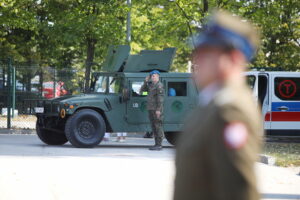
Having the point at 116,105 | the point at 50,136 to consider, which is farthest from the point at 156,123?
the point at 50,136

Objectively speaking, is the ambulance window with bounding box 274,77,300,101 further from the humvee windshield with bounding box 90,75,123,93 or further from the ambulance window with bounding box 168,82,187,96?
the humvee windshield with bounding box 90,75,123,93

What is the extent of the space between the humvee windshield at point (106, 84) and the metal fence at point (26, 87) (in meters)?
4.76

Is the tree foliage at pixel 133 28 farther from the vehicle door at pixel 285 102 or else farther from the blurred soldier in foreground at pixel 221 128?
the blurred soldier in foreground at pixel 221 128

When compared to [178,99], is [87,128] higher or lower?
lower

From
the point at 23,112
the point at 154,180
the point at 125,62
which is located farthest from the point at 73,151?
the point at 23,112

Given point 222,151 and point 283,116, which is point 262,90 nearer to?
point 283,116

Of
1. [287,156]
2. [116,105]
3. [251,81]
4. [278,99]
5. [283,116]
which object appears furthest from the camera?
[278,99]

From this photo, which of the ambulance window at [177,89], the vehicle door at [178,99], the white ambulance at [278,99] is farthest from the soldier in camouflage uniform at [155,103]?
the white ambulance at [278,99]

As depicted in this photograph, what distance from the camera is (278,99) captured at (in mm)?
20062

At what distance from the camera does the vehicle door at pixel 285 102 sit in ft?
64.6

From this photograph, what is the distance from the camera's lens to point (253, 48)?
94.4 inches

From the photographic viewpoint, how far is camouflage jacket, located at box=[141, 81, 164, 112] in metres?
15.8

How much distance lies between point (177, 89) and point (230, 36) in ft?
49.2

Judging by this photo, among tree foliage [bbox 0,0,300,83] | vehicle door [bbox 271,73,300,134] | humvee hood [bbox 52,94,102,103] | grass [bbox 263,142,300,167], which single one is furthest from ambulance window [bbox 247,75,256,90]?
tree foliage [bbox 0,0,300,83]
